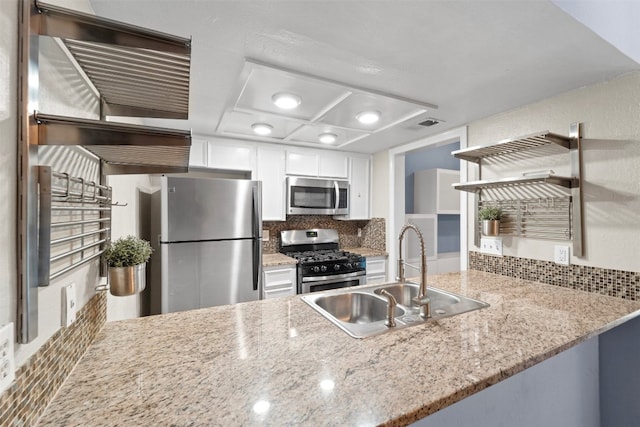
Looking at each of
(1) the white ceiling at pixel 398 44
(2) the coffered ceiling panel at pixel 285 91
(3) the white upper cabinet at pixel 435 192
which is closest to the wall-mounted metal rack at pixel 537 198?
(1) the white ceiling at pixel 398 44

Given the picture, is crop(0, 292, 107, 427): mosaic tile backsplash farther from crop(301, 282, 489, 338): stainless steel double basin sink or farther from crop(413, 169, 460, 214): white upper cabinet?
crop(413, 169, 460, 214): white upper cabinet

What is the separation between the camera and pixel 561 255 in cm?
181

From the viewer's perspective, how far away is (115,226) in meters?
1.50

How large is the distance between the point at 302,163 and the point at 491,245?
6.67ft

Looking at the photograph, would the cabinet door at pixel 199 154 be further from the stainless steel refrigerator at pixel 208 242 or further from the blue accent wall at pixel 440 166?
the blue accent wall at pixel 440 166

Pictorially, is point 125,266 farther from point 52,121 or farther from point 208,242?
point 208,242

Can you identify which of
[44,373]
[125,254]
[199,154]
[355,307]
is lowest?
[355,307]

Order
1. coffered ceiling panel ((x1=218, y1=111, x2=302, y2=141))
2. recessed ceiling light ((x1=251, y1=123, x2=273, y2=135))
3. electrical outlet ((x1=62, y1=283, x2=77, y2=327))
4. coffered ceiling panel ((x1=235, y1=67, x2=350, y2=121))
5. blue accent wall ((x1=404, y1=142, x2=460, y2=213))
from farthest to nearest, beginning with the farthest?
blue accent wall ((x1=404, y1=142, x2=460, y2=213))
recessed ceiling light ((x1=251, y1=123, x2=273, y2=135))
coffered ceiling panel ((x1=218, y1=111, x2=302, y2=141))
coffered ceiling panel ((x1=235, y1=67, x2=350, y2=121))
electrical outlet ((x1=62, y1=283, x2=77, y2=327))

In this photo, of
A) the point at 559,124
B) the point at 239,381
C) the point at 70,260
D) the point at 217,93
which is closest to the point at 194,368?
the point at 239,381

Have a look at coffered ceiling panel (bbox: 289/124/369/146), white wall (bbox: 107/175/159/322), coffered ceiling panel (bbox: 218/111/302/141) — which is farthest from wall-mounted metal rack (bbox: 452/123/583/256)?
white wall (bbox: 107/175/159/322)

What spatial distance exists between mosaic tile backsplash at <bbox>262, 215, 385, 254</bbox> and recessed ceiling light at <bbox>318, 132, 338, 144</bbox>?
1.05m

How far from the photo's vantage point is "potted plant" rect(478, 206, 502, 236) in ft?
6.79

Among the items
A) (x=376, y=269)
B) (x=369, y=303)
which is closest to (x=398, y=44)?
(x=369, y=303)

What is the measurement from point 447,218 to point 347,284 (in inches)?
81.4
